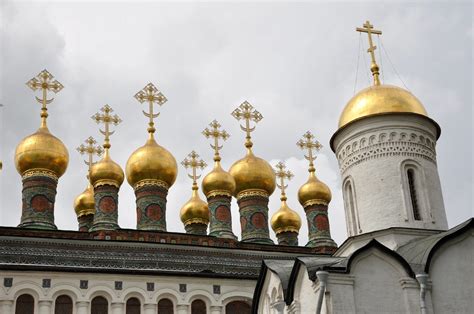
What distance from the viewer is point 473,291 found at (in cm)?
1599

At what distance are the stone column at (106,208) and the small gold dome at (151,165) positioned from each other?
807 millimetres

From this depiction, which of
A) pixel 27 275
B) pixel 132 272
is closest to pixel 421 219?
pixel 132 272

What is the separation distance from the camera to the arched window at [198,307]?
73.2 ft

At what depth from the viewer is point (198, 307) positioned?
73.4 ft

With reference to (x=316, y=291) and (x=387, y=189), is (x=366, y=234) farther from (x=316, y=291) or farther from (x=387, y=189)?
(x=316, y=291)

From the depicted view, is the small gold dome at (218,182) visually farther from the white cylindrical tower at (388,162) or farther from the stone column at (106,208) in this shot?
the white cylindrical tower at (388,162)

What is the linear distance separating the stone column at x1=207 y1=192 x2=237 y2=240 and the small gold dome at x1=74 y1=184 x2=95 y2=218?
206 inches

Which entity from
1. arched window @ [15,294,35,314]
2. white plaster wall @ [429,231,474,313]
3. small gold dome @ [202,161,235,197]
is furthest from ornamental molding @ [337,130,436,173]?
small gold dome @ [202,161,235,197]

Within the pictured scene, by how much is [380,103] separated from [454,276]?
5041 millimetres

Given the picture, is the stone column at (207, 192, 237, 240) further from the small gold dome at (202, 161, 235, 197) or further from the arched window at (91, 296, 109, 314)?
the arched window at (91, 296, 109, 314)

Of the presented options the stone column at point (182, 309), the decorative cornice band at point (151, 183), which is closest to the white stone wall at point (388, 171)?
the stone column at point (182, 309)

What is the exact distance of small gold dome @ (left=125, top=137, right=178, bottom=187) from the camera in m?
28.0

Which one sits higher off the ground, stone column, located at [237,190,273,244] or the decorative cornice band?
the decorative cornice band

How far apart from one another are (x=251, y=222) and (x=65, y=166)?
7.25 m
